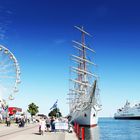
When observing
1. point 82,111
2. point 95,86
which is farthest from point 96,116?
point 95,86

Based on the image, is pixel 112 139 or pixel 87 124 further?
pixel 87 124

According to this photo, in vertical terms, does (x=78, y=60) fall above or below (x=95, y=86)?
above

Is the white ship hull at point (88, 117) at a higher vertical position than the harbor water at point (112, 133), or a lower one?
higher

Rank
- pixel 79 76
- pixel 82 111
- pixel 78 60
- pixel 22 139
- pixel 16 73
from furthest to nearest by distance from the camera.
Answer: pixel 79 76
pixel 78 60
pixel 82 111
pixel 16 73
pixel 22 139

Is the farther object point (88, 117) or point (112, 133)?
point (88, 117)

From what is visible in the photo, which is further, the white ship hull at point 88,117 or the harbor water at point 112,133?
the white ship hull at point 88,117

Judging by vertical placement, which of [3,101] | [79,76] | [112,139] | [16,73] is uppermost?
[79,76]

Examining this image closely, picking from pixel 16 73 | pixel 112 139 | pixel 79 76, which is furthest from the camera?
pixel 79 76

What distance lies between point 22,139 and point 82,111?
77216 mm

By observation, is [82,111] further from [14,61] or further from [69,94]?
[14,61]

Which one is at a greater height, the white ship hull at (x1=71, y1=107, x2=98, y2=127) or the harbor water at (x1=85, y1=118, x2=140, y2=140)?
the white ship hull at (x1=71, y1=107, x2=98, y2=127)

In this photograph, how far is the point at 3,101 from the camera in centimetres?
6606

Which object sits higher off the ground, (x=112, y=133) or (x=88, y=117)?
(x=88, y=117)

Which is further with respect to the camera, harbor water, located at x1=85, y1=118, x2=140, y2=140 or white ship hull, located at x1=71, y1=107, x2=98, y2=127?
white ship hull, located at x1=71, y1=107, x2=98, y2=127
